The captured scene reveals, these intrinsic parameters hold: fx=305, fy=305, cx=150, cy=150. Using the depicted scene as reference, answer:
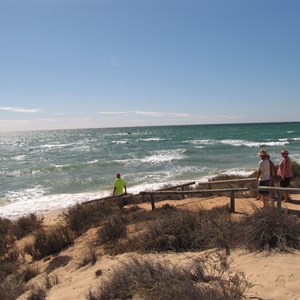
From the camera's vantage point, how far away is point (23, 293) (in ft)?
18.0

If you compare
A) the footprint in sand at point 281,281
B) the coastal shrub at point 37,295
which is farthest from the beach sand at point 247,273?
the coastal shrub at point 37,295

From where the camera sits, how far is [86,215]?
402 inches

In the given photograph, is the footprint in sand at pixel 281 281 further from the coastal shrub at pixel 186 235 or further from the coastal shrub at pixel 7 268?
the coastal shrub at pixel 7 268

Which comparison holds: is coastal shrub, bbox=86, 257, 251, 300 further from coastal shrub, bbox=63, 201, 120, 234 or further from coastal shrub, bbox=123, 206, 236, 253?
coastal shrub, bbox=63, 201, 120, 234

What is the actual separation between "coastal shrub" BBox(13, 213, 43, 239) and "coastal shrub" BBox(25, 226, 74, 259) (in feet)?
6.41

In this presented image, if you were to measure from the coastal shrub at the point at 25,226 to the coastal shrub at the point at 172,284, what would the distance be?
647 centimetres

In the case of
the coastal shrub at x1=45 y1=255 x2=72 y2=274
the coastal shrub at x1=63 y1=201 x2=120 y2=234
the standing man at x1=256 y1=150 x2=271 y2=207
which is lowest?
the coastal shrub at x1=45 y1=255 x2=72 y2=274

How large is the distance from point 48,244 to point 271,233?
5.71 m

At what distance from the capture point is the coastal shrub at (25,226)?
10266 millimetres

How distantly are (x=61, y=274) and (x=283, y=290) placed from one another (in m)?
4.46

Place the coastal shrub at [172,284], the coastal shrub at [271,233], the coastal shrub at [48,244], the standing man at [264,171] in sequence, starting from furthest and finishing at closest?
the standing man at [264,171] < the coastal shrub at [48,244] < the coastal shrub at [271,233] < the coastal shrub at [172,284]

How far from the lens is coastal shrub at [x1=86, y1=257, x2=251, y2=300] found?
376 cm

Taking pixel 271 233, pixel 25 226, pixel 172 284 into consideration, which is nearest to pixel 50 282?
pixel 172 284

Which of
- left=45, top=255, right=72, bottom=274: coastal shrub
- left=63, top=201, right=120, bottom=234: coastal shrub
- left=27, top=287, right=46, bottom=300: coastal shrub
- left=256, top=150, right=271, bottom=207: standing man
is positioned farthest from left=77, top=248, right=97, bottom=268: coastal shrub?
left=256, top=150, right=271, bottom=207: standing man
